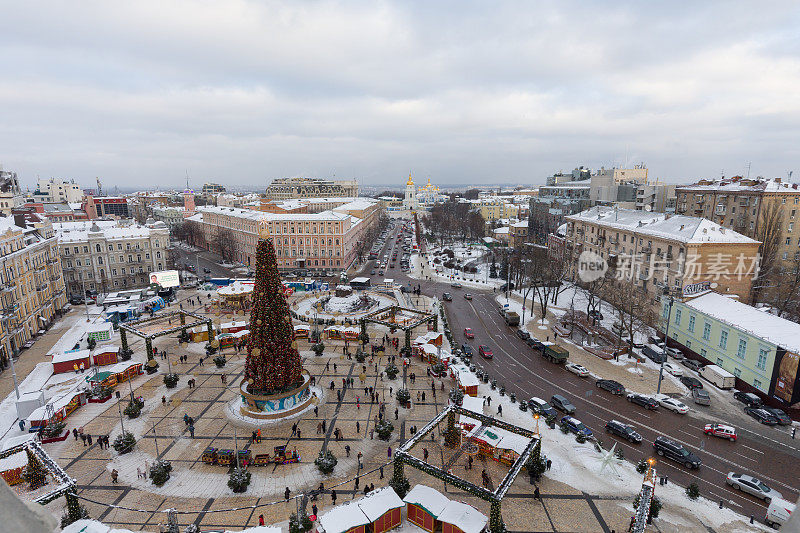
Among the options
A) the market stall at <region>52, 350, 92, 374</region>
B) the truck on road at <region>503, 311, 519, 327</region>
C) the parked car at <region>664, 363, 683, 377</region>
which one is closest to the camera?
the market stall at <region>52, 350, 92, 374</region>

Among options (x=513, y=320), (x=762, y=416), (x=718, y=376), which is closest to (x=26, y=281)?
(x=513, y=320)

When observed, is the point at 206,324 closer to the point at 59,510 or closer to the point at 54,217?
the point at 59,510

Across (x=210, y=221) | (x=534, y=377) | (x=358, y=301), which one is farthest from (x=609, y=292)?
(x=210, y=221)

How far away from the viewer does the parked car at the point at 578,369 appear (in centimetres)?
4347

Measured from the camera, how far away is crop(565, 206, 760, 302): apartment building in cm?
5184

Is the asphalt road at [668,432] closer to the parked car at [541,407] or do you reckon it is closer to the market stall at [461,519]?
the parked car at [541,407]

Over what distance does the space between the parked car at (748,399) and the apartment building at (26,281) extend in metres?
72.2

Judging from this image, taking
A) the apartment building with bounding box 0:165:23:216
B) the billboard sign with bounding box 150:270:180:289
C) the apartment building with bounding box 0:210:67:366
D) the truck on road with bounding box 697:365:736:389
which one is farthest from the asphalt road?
the apartment building with bounding box 0:165:23:216

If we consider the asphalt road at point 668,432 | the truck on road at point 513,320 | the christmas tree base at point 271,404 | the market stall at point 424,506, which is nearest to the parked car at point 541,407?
the asphalt road at point 668,432

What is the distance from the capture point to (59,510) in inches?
977

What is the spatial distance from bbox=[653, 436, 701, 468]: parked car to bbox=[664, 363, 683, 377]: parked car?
1407cm

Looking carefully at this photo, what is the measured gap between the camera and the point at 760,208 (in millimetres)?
65000

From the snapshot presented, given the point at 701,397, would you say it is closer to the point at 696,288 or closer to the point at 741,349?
the point at 741,349

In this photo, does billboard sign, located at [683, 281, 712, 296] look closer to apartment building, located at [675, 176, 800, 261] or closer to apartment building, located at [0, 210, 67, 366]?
apartment building, located at [675, 176, 800, 261]
